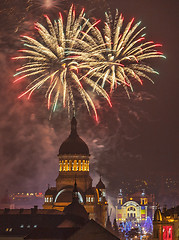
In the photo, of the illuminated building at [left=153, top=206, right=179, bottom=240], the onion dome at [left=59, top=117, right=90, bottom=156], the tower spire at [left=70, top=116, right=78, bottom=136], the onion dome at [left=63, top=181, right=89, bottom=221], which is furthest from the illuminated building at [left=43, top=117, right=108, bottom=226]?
the illuminated building at [left=153, top=206, right=179, bottom=240]

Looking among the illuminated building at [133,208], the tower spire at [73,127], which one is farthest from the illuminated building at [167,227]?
the illuminated building at [133,208]

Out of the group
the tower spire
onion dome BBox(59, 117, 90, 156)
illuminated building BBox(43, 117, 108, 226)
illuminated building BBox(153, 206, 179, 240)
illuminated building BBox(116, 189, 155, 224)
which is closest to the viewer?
illuminated building BBox(153, 206, 179, 240)

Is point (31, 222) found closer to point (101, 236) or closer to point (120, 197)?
point (101, 236)

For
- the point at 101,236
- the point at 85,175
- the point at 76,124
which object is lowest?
the point at 101,236

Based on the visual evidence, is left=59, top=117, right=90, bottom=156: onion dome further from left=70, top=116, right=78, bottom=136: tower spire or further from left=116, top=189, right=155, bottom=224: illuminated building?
left=116, top=189, right=155, bottom=224: illuminated building

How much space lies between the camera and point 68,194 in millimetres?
90812

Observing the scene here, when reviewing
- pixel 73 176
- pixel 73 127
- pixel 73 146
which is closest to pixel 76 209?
pixel 73 176

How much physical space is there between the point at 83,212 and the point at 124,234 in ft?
102

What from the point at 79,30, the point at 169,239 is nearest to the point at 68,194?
the point at 169,239

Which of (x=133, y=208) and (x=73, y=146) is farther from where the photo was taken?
(x=133, y=208)

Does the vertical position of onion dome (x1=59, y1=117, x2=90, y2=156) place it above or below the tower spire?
below

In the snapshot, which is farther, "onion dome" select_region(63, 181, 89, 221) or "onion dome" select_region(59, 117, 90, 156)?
"onion dome" select_region(59, 117, 90, 156)

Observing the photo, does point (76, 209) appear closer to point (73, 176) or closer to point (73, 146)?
point (73, 176)

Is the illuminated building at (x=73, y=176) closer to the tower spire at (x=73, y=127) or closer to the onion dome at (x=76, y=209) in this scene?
the tower spire at (x=73, y=127)
